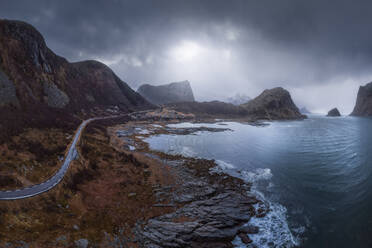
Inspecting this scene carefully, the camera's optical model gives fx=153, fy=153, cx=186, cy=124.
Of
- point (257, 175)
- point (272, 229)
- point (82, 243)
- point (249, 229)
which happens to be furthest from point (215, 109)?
point (82, 243)

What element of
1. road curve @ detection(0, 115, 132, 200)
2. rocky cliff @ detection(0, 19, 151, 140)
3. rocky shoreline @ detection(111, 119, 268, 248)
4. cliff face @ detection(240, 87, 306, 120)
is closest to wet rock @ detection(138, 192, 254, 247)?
rocky shoreline @ detection(111, 119, 268, 248)

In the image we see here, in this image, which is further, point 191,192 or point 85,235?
point 191,192

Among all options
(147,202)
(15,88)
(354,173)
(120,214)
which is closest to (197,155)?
(147,202)

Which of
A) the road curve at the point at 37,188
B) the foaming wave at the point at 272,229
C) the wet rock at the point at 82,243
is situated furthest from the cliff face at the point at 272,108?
the wet rock at the point at 82,243

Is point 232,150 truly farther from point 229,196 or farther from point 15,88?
point 15,88

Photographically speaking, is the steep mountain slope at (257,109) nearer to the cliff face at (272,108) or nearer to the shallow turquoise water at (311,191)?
the cliff face at (272,108)

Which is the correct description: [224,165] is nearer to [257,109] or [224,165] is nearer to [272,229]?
[272,229]

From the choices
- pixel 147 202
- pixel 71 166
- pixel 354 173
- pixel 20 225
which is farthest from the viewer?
pixel 354 173

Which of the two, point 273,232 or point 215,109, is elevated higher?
point 215,109
